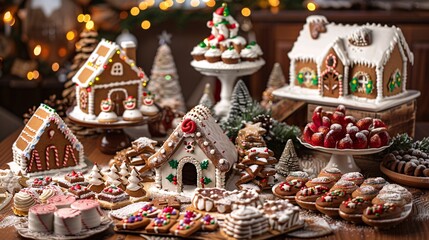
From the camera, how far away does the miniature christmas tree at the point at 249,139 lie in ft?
10.8

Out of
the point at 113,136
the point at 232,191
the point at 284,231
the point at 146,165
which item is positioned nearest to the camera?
the point at 284,231

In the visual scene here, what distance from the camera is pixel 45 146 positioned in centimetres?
339

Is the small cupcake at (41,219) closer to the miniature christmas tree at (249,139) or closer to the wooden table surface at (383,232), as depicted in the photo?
the wooden table surface at (383,232)

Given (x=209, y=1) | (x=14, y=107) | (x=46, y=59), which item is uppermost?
(x=209, y=1)

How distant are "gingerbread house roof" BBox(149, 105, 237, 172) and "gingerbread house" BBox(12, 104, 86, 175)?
511 millimetres

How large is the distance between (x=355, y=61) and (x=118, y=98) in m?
1.26

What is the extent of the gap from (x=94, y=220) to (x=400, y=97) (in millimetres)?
1911

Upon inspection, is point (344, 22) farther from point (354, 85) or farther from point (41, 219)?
point (41, 219)

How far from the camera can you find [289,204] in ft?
9.27

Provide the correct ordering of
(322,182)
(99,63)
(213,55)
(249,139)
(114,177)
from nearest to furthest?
(322,182), (114,177), (249,139), (99,63), (213,55)

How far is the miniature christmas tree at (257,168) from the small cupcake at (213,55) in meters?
0.86

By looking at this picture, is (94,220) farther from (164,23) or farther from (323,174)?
(164,23)

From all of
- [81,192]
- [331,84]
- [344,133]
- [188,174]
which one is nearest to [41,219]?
[81,192]

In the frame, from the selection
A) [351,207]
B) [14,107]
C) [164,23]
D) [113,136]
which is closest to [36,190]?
[113,136]
